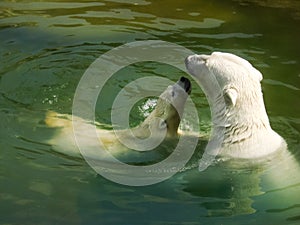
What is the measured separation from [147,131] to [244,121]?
97 centimetres

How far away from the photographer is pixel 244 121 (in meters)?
5.63

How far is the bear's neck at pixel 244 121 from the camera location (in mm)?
5609

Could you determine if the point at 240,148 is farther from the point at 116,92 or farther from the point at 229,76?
the point at 116,92

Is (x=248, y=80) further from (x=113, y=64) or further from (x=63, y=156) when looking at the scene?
(x=113, y=64)

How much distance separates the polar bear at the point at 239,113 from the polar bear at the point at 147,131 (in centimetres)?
40

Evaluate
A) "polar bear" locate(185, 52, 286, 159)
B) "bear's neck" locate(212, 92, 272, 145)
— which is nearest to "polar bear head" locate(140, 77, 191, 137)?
"polar bear" locate(185, 52, 286, 159)

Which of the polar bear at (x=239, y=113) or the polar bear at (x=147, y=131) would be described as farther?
the polar bear at (x=147, y=131)

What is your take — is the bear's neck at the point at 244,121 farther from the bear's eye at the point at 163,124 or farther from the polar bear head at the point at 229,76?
the bear's eye at the point at 163,124

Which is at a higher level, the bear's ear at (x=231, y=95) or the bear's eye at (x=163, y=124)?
the bear's ear at (x=231, y=95)

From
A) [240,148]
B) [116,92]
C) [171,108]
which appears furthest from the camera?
[116,92]

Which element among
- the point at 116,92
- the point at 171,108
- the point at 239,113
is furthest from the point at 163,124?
the point at 116,92

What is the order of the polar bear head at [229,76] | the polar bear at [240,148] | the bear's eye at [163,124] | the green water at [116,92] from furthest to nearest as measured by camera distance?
the bear's eye at [163,124] < the polar bear head at [229,76] < the polar bear at [240,148] < the green water at [116,92]

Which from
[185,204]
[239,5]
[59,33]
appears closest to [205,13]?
[239,5]

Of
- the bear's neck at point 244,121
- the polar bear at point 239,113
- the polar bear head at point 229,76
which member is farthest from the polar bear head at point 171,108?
the bear's neck at point 244,121
